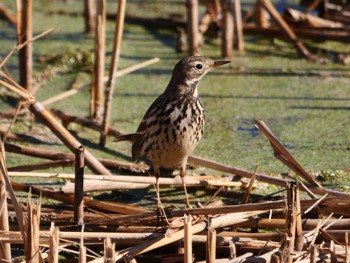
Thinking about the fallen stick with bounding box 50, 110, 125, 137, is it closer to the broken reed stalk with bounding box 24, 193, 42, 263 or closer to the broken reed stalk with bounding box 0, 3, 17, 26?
the broken reed stalk with bounding box 0, 3, 17, 26

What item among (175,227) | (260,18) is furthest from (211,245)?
(260,18)

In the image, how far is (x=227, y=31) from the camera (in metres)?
8.58

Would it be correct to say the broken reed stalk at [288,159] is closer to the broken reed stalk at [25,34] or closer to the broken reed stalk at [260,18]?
the broken reed stalk at [25,34]

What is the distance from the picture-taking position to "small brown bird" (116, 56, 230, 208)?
220 inches

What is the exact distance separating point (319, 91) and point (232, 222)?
3243 millimetres

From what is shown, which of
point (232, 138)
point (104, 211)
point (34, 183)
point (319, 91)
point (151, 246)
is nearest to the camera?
point (151, 246)

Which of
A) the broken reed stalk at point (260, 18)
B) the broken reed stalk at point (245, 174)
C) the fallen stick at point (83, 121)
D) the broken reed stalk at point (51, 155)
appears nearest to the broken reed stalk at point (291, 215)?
the broken reed stalk at point (245, 174)

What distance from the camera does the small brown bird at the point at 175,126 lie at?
5.59 m

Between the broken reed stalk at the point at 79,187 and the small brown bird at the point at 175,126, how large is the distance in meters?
0.52

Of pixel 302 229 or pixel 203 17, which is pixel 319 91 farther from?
pixel 302 229

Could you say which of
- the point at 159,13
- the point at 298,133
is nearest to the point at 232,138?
the point at 298,133

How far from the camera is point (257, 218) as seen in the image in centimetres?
520

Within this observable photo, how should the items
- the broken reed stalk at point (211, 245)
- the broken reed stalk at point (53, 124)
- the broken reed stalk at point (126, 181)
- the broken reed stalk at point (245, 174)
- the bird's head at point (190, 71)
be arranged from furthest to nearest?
the bird's head at point (190, 71) < the broken reed stalk at point (53, 124) < the broken reed stalk at point (126, 181) < the broken reed stalk at point (245, 174) < the broken reed stalk at point (211, 245)

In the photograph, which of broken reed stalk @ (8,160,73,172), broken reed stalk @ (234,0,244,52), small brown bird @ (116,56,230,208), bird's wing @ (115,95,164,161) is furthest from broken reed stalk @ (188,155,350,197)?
broken reed stalk @ (234,0,244,52)
